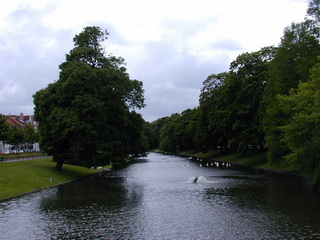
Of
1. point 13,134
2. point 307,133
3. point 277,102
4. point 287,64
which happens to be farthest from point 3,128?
point 307,133

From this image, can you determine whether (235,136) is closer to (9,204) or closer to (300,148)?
(300,148)

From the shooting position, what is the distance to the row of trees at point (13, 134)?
71975 mm

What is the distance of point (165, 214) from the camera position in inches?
972

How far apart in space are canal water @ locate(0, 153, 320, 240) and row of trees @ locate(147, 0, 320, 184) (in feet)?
19.6

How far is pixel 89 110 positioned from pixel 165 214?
24894mm

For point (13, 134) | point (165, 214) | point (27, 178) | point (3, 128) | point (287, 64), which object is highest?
point (287, 64)

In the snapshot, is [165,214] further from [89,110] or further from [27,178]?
[89,110]

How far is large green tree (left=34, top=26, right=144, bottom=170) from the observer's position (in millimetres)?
46406

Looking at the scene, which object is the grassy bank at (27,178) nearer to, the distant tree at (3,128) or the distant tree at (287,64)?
the distant tree at (3,128)

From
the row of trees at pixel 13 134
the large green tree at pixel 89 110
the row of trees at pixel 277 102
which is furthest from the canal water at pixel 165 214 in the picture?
the row of trees at pixel 13 134

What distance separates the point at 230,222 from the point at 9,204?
17.7m

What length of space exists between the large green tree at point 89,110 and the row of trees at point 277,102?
20847mm

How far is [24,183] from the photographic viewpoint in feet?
122

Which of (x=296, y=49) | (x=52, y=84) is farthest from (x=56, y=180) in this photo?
(x=296, y=49)
